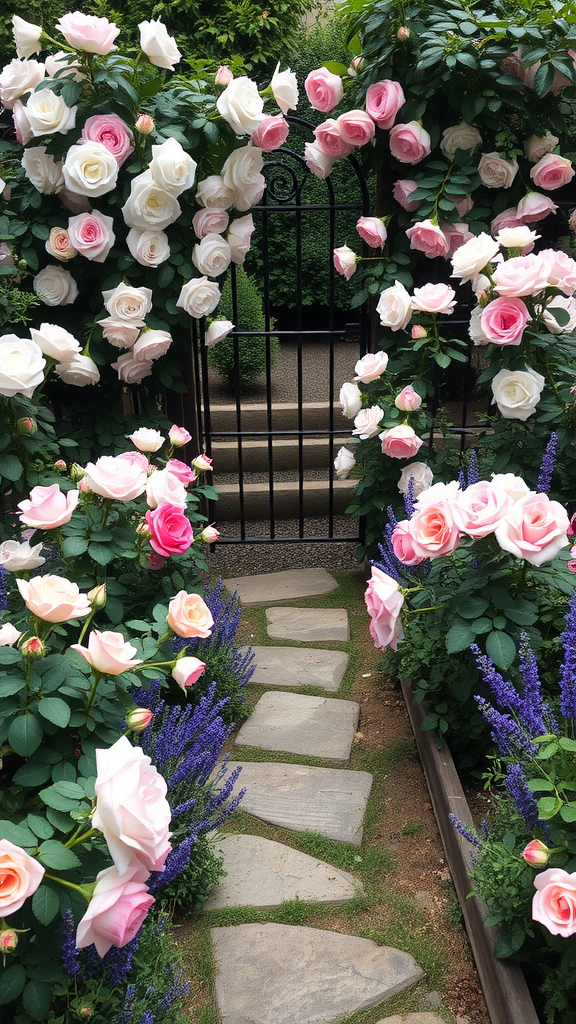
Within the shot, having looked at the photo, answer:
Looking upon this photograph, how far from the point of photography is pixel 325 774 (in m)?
2.38

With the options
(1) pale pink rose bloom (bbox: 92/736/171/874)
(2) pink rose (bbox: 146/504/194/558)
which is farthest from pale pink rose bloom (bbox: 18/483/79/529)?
(1) pale pink rose bloom (bbox: 92/736/171/874)

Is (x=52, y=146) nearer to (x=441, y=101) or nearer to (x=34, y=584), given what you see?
(x=441, y=101)

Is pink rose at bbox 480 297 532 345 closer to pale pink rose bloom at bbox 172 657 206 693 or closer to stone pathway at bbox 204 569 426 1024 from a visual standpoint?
stone pathway at bbox 204 569 426 1024

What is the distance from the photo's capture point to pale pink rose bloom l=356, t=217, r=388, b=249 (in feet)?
10.1

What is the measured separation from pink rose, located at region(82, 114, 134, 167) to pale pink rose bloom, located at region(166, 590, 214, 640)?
1.68m

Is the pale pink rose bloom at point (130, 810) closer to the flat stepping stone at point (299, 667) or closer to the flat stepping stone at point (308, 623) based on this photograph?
the flat stepping stone at point (299, 667)

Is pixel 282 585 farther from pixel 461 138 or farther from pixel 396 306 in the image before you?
pixel 461 138

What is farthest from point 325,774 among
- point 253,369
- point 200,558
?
point 253,369

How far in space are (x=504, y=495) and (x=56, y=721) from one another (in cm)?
102

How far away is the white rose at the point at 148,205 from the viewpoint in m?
2.61

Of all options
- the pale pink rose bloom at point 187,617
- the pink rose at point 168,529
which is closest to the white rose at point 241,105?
the pink rose at point 168,529

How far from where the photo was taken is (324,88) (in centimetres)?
307

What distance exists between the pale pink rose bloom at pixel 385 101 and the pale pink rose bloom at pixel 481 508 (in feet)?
5.63

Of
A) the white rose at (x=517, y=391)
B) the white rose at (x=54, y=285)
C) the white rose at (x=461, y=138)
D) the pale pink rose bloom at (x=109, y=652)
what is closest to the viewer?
the pale pink rose bloom at (x=109, y=652)
